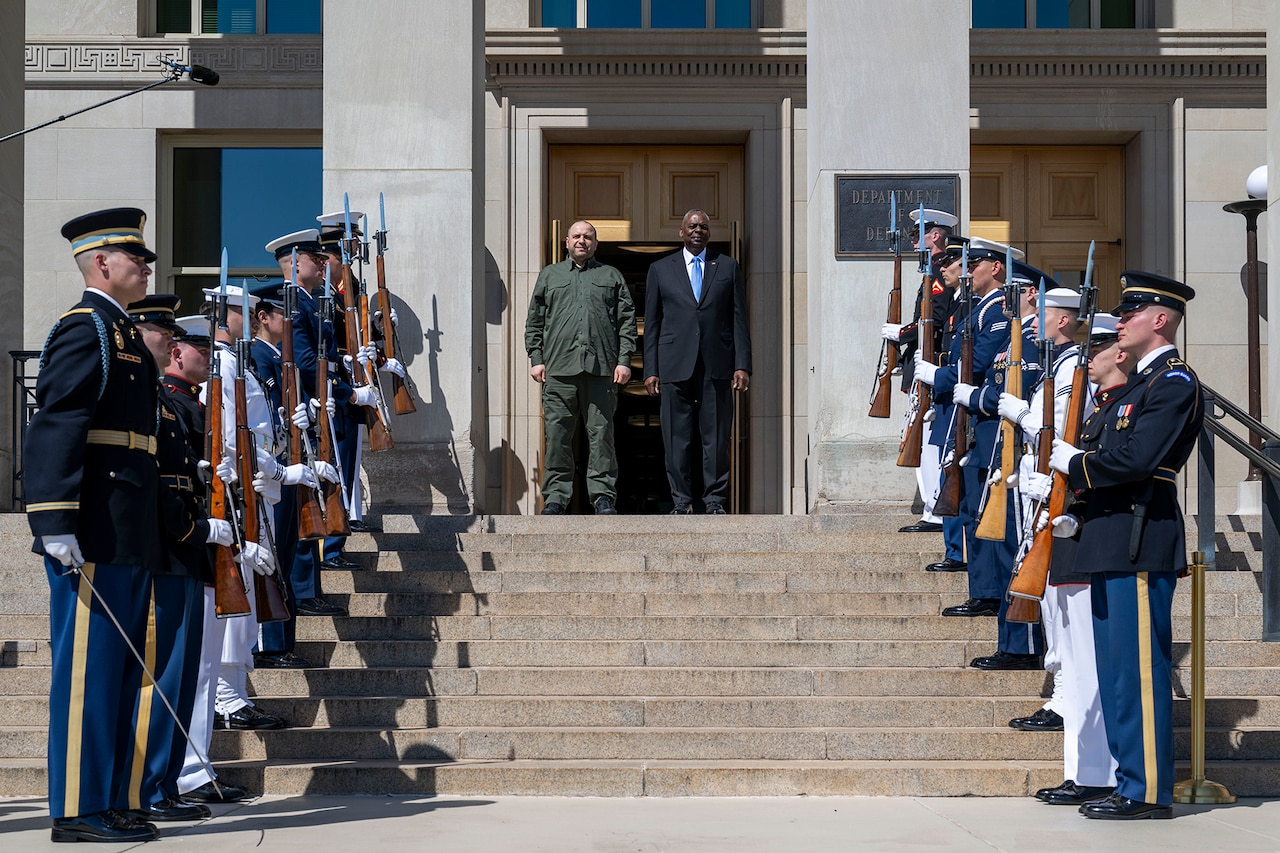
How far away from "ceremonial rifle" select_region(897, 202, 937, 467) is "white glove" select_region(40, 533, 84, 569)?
5755 mm

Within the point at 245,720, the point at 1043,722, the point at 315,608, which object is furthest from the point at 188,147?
the point at 1043,722

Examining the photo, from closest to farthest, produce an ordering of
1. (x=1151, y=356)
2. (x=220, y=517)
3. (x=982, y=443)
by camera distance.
Result: (x=1151, y=356)
(x=220, y=517)
(x=982, y=443)

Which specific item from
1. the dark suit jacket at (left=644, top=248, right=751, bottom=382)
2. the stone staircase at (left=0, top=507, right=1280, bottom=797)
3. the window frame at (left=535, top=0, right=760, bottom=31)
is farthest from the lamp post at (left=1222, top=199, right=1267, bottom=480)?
the dark suit jacket at (left=644, top=248, right=751, bottom=382)

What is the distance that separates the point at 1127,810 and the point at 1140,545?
1.14m

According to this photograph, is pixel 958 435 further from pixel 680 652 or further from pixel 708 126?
pixel 708 126

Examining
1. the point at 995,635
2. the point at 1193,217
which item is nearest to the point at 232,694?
the point at 995,635

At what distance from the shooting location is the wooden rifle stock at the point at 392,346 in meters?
11.9

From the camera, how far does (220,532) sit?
7320 millimetres

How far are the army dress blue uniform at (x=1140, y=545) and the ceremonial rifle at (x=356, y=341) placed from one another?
17.4ft

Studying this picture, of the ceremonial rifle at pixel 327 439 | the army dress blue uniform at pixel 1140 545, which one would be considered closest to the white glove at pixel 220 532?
the ceremonial rifle at pixel 327 439

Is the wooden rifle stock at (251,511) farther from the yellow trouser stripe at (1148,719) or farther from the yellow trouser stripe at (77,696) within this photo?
the yellow trouser stripe at (1148,719)

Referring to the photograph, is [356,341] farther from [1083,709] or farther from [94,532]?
[1083,709]

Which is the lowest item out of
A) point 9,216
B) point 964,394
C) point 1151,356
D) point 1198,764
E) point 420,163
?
point 1198,764

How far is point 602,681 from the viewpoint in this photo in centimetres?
879
